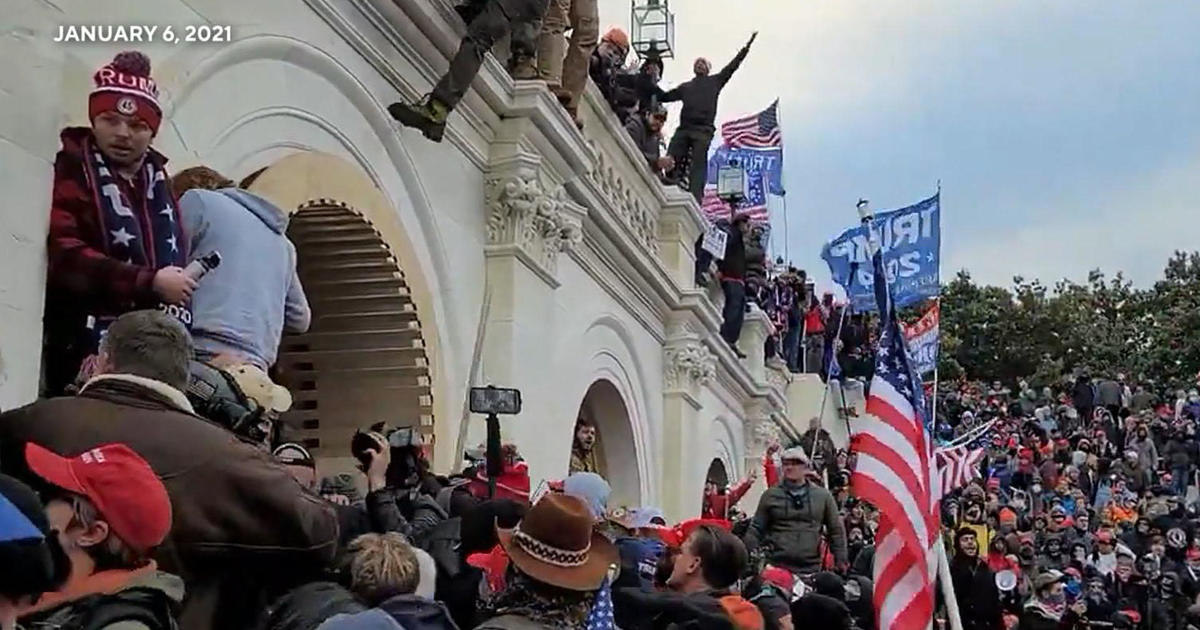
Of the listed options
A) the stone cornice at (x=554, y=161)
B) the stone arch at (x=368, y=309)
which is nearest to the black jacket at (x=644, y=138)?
the stone cornice at (x=554, y=161)

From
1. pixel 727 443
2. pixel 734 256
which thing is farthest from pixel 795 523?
pixel 734 256

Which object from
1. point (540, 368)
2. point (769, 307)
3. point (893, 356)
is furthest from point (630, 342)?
point (769, 307)

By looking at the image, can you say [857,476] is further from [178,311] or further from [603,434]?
[603,434]

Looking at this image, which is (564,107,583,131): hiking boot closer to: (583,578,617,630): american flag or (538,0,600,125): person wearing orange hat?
(538,0,600,125): person wearing orange hat

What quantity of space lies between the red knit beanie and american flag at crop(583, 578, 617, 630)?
2.97 m

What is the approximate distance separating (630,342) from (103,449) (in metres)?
13.1

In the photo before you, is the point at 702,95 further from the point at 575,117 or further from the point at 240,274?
the point at 240,274

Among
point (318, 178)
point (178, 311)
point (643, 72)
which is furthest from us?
point (643, 72)

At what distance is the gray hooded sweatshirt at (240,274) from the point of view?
6035mm

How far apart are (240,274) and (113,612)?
3.34 meters

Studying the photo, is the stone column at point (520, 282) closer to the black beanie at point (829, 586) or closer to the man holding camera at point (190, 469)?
the black beanie at point (829, 586)

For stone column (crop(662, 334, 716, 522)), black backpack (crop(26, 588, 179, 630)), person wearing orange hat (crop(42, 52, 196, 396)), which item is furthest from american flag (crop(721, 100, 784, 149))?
black backpack (crop(26, 588, 179, 630))

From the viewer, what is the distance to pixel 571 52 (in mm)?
13430

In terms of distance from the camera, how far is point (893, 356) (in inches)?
358
